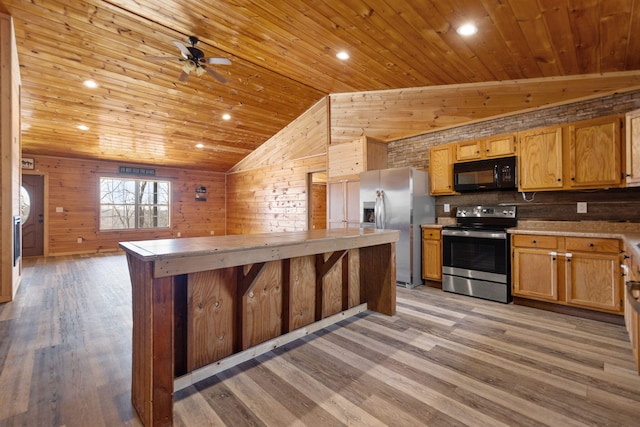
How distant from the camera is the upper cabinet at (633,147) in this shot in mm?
2820

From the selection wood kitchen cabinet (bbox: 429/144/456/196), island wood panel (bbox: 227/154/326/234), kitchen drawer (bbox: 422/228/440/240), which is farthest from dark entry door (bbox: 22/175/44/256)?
wood kitchen cabinet (bbox: 429/144/456/196)

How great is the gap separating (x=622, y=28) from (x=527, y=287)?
257 cm

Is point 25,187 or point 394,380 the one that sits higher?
point 25,187

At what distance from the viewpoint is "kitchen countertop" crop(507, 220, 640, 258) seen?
119 inches

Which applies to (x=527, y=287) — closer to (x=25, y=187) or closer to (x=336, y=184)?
(x=336, y=184)

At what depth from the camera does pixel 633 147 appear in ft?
9.41

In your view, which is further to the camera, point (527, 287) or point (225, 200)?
point (225, 200)

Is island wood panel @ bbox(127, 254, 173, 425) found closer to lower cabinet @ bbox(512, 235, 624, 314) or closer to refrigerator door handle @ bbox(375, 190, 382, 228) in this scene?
refrigerator door handle @ bbox(375, 190, 382, 228)

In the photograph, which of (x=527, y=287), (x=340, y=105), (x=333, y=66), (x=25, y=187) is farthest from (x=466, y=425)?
(x=25, y=187)

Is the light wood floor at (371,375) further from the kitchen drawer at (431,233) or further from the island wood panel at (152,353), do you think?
the kitchen drawer at (431,233)

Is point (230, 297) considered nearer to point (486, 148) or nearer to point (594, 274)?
point (594, 274)

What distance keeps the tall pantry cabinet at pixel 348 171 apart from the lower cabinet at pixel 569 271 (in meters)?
2.53

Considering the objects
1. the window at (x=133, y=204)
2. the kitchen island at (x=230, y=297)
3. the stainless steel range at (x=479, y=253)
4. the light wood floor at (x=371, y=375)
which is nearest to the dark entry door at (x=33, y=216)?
the window at (x=133, y=204)

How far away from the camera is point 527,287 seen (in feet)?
11.5
